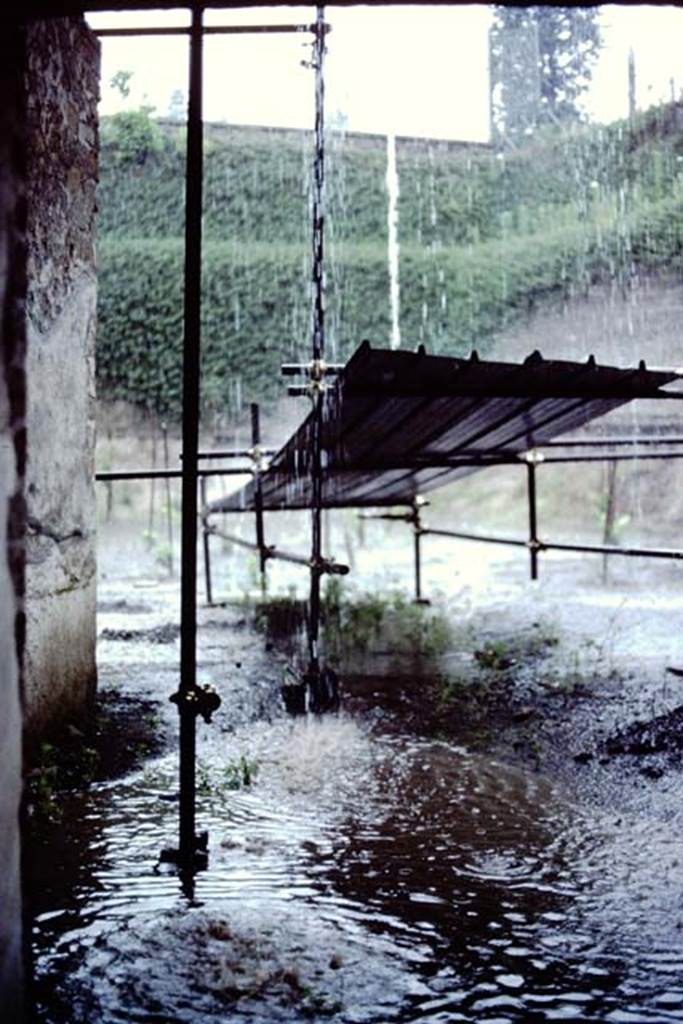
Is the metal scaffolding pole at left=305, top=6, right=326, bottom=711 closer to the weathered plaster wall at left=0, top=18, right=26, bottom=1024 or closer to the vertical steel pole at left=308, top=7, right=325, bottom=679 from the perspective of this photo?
the vertical steel pole at left=308, top=7, right=325, bottom=679

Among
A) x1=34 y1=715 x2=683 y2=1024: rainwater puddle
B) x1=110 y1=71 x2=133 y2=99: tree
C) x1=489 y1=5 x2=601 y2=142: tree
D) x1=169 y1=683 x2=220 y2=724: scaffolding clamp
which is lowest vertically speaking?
x1=34 y1=715 x2=683 y2=1024: rainwater puddle

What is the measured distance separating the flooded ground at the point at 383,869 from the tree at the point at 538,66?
12.3m

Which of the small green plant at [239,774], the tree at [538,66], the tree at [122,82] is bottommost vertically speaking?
the small green plant at [239,774]

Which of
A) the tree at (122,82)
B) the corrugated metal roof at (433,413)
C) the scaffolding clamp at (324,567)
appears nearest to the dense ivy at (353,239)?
the tree at (122,82)

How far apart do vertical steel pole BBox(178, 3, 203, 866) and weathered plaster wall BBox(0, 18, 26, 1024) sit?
91 cm

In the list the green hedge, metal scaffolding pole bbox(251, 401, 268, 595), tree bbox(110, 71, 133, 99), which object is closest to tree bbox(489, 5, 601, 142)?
the green hedge

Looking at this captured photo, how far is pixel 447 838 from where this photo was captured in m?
3.11

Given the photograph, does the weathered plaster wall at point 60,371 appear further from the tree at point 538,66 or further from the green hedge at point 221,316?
the tree at point 538,66

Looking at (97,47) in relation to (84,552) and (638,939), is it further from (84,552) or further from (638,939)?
(638,939)

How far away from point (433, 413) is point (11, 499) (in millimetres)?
3005

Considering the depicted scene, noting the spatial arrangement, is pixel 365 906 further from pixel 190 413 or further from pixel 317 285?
pixel 317 285

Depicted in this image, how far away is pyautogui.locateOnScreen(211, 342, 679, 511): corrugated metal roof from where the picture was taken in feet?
12.0

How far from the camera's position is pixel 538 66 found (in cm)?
1531

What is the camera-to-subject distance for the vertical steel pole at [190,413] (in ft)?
8.45
